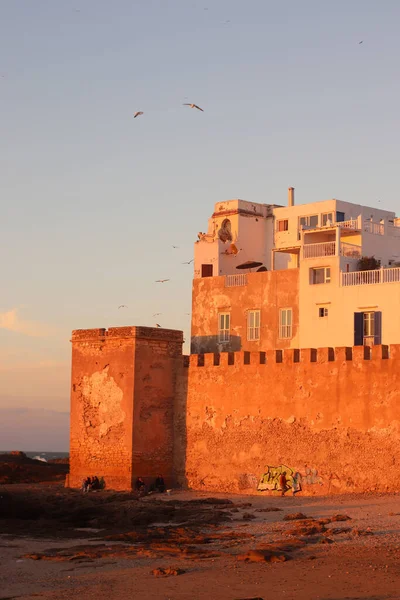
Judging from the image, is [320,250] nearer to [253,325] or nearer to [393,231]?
[253,325]

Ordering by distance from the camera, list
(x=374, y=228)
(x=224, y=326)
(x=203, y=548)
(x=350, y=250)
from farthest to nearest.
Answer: (x=374, y=228)
(x=350, y=250)
(x=224, y=326)
(x=203, y=548)

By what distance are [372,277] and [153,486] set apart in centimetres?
1006

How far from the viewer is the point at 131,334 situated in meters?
32.1

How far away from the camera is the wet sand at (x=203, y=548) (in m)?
16.4

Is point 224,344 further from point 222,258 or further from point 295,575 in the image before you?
point 295,575

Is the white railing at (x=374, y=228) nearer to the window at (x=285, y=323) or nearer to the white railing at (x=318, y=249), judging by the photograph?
the white railing at (x=318, y=249)

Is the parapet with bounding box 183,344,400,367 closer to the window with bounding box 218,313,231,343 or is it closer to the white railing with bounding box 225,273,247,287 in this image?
the window with bounding box 218,313,231,343

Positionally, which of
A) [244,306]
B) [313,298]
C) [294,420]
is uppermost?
[313,298]

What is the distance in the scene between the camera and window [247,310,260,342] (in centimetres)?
3862

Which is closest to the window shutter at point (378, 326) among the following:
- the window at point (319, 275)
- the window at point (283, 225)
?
the window at point (319, 275)

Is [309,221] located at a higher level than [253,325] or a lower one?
higher

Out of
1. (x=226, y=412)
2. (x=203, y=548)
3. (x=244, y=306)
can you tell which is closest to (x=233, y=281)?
(x=244, y=306)

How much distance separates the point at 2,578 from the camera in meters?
18.2

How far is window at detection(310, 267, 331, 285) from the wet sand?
37.3 feet
